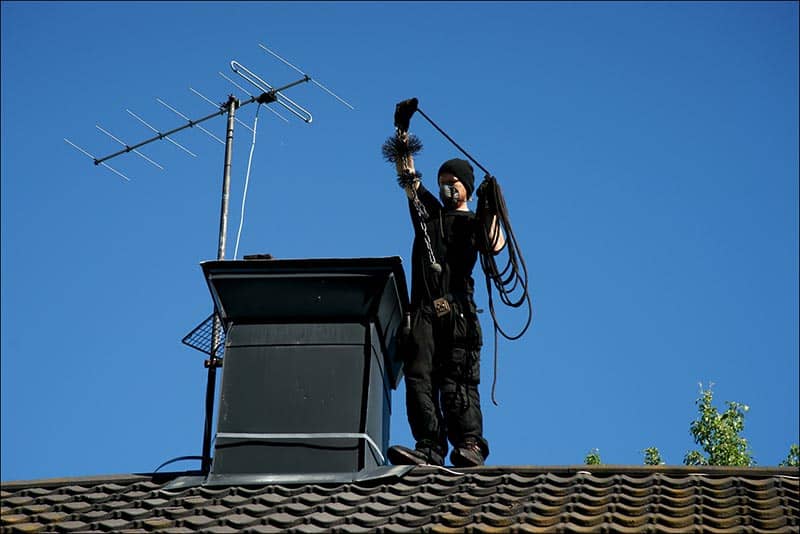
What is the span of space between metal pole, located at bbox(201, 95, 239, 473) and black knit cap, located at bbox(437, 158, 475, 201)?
202 cm

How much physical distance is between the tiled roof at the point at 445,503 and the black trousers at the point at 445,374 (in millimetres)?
973

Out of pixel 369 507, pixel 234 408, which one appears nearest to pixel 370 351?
pixel 234 408

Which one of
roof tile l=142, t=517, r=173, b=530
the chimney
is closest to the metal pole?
the chimney

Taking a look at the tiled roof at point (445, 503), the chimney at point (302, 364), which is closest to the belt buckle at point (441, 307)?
the chimney at point (302, 364)

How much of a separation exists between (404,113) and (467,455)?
255 cm

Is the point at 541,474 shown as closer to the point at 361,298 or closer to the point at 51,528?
the point at 361,298

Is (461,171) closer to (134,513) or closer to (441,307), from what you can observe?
(441,307)

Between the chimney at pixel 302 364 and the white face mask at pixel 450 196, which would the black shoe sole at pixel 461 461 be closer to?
the chimney at pixel 302 364

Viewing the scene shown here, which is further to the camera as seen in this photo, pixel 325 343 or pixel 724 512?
pixel 325 343

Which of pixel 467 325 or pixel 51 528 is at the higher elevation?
pixel 467 325

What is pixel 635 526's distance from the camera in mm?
7707

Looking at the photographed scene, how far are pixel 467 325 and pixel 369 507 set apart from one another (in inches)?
89.3

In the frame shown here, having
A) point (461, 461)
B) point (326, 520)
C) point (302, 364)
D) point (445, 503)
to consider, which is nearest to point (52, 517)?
point (326, 520)

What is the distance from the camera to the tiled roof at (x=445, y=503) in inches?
309
